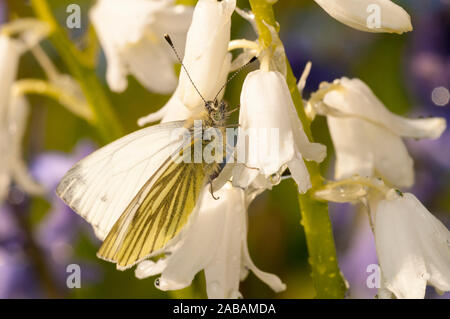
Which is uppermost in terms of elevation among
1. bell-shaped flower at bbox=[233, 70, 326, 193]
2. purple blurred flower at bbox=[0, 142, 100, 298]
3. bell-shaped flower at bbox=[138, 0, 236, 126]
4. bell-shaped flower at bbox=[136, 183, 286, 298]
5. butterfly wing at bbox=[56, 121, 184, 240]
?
bell-shaped flower at bbox=[138, 0, 236, 126]

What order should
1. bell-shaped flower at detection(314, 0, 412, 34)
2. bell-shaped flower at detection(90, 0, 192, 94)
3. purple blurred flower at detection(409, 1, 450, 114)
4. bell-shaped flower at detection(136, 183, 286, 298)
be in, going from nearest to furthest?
bell-shaped flower at detection(314, 0, 412, 34) < bell-shaped flower at detection(136, 183, 286, 298) < bell-shaped flower at detection(90, 0, 192, 94) < purple blurred flower at detection(409, 1, 450, 114)

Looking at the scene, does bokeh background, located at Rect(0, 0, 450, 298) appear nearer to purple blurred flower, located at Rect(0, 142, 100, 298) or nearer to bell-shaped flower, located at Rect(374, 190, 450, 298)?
purple blurred flower, located at Rect(0, 142, 100, 298)

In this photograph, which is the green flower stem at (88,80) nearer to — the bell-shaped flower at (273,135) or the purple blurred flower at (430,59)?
the bell-shaped flower at (273,135)

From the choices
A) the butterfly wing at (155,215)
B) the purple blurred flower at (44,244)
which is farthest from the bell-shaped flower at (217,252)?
the purple blurred flower at (44,244)

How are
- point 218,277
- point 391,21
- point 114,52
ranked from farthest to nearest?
point 114,52 < point 218,277 < point 391,21

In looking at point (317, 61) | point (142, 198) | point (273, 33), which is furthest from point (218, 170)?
point (317, 61)

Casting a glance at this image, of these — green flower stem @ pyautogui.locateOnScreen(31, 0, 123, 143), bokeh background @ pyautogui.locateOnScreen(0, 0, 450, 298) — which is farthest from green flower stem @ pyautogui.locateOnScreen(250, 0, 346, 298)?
green flower stem @ pyautogui.locateOnScreen(31, 0, 123, 143)
